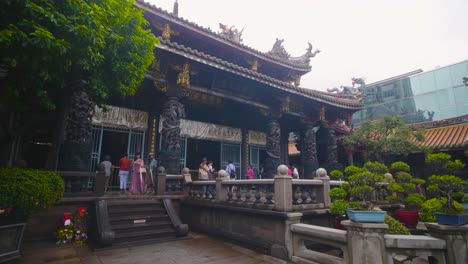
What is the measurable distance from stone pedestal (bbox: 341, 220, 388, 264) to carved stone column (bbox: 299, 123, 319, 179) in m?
8.34

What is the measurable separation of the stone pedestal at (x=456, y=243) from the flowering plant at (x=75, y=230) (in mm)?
6944

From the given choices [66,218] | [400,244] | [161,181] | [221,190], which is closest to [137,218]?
[161,181]

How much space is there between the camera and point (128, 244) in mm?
5559

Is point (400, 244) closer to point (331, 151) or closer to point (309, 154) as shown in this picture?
point (309, 154)

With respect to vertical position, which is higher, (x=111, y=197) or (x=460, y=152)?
(x=460, y=152)

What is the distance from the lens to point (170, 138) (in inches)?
324

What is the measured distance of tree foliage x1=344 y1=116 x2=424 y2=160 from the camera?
472 inches

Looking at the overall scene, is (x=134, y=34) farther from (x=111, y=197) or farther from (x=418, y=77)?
(x=418, y=77)

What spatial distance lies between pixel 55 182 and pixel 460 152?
56.1 feet

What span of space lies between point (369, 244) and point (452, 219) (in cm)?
120

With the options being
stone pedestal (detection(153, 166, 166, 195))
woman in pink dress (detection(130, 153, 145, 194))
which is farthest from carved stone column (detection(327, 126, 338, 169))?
woman in pink dress (detection(130, 153, 145, 194))

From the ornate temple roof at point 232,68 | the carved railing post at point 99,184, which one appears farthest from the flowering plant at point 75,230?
the ornate temple roof at point 232,68

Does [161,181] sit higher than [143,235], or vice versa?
[161,181]

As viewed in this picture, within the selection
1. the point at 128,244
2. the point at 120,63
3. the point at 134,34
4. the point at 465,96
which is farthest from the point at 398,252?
the point at 465,96
